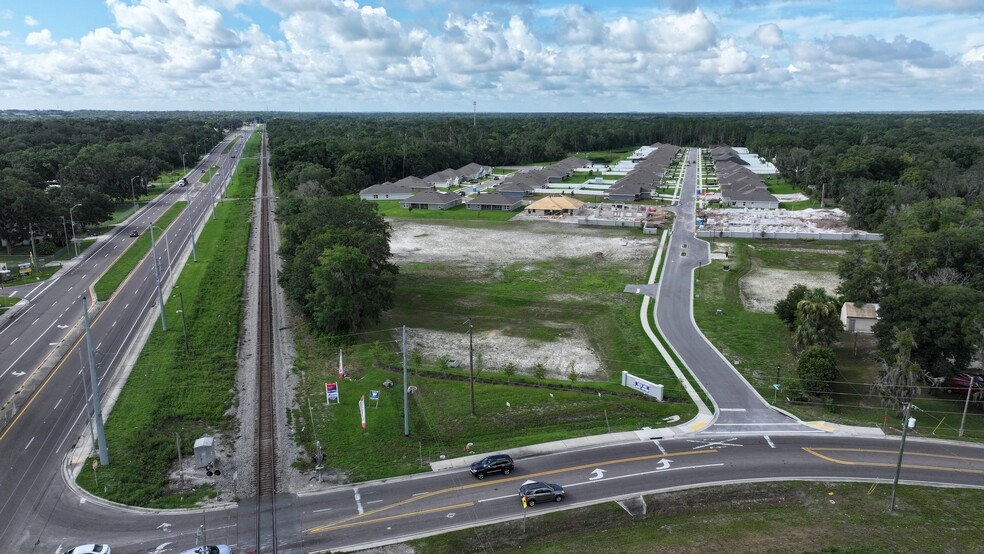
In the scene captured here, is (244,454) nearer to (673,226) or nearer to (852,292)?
(852,292)

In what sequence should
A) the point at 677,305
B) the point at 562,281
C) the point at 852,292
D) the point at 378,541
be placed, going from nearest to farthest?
1. the point at 378,541
2. the point at 852,292
3. the point at 677,305
4. the point at 562,281

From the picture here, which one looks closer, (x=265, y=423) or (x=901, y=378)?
(x=265, y=423)

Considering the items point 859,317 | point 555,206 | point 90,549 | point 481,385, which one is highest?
point 555,206

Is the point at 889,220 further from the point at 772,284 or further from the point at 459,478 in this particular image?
the point at 459,478

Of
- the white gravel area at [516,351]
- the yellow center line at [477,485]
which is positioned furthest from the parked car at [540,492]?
the white gravel area at [516,351]

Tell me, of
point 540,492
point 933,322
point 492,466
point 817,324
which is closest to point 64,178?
point 492,466

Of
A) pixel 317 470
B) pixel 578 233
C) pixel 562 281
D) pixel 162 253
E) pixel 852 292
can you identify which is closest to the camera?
pixel 317 470

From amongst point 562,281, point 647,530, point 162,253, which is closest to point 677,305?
point 562,281
